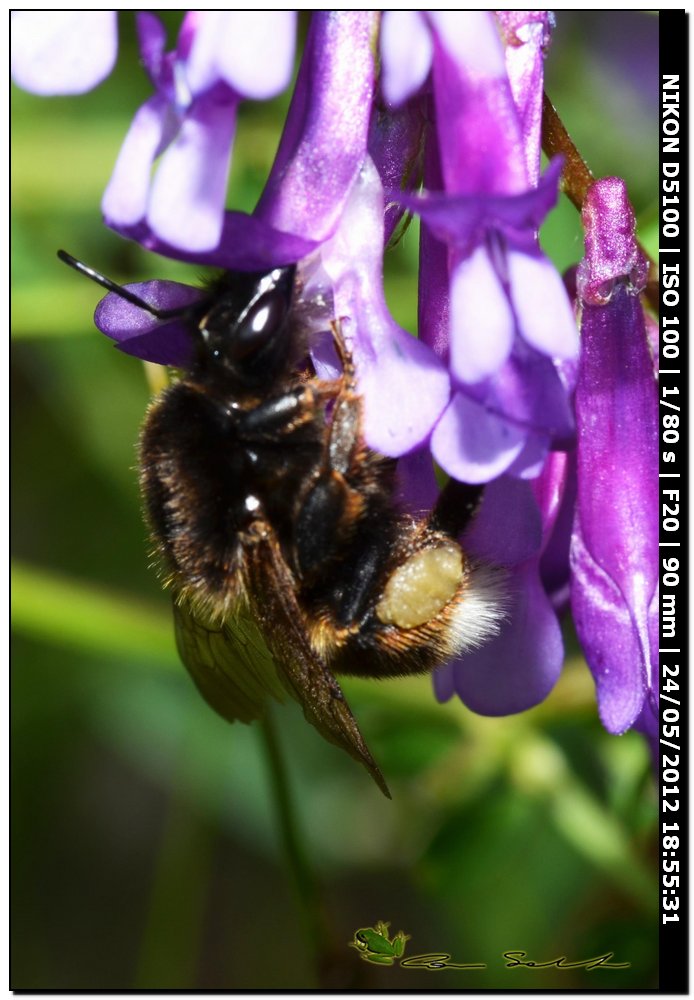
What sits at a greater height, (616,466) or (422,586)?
(616,466)

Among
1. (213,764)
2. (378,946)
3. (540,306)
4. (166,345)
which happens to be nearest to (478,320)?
(540,306)

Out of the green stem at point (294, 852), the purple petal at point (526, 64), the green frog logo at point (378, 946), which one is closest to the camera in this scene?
the purple petal at point (526, 64)

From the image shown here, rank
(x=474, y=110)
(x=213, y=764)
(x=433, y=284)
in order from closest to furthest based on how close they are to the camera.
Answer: (x=474, y=110)
(x=433, y=284)
(x=213, y=764)

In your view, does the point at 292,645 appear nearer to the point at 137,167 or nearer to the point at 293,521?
the point at 293,521

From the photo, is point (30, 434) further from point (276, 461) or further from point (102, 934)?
point (276, 461)

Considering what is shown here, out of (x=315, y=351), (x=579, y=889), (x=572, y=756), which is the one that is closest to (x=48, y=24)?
(x=315, y=351)

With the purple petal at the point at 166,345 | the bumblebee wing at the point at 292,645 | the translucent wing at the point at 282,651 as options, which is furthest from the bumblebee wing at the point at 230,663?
the purple petal at the point at 166,345

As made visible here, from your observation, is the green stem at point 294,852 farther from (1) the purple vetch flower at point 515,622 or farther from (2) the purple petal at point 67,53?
(2) the purple petal at point 67,53

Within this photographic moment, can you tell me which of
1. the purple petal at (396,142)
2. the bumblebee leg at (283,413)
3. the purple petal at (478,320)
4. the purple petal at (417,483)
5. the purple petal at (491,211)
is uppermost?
the purple petal at (396,142)
